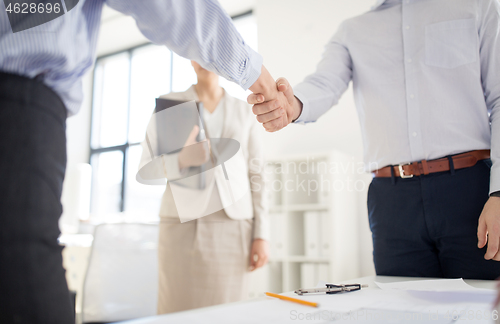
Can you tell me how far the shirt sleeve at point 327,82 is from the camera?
108 centimetres

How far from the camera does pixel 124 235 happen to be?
1.88 metres

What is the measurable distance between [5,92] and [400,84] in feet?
3.21

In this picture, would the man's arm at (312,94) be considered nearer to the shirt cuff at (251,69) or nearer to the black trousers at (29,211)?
the shirt cuff at (251,69)

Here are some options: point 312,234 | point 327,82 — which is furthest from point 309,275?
point 327,82

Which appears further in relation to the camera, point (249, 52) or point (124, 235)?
point (124, 235)

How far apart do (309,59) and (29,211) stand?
325cm

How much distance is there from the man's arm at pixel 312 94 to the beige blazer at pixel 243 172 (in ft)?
1.31

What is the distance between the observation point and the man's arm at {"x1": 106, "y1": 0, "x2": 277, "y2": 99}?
1.89ft

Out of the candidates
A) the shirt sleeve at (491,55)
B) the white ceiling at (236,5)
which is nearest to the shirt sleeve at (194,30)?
Result: the shirt sleeve at (491,55)

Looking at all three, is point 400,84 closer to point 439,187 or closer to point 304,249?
point 439,187

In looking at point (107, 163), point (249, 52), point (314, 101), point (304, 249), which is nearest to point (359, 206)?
point (304, 249)

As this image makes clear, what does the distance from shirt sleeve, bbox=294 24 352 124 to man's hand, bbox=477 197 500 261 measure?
0.51 m

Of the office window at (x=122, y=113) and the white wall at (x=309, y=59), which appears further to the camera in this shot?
the office window at (x=122, y=113)

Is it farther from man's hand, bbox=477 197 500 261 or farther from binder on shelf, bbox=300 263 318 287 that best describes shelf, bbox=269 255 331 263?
man's hand, bbox=477 197 500 261
